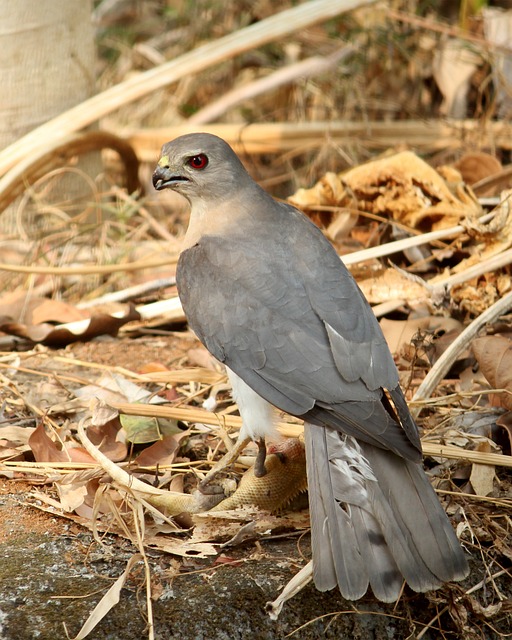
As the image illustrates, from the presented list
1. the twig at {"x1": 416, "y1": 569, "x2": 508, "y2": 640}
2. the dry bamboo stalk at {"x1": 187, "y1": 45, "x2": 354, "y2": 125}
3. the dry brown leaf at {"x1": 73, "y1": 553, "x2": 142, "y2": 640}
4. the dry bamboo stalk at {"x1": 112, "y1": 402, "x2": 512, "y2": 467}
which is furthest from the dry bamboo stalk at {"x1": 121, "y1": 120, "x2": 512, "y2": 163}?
the dry brown leaf at {"x1": 73, "y1": 553, "x2": 142, "y2": 640}

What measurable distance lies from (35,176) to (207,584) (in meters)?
3.30

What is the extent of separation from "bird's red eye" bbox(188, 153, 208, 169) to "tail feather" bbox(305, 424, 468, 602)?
133 cm

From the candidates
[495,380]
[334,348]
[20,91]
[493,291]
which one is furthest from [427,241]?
[20,91]

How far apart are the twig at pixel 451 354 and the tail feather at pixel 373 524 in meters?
0.75

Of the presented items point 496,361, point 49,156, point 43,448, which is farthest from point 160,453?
point 49,156

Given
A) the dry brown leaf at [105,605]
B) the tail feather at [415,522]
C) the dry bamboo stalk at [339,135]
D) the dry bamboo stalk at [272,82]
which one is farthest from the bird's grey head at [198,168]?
the dry bamboo stalk at [272,82]

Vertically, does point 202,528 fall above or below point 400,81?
below

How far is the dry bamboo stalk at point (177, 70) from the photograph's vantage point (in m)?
5.28

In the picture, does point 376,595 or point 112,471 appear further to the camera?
point 112,471

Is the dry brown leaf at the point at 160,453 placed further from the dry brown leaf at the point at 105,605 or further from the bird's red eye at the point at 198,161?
the bird's red eye at the point at 198,161

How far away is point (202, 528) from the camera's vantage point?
284cm

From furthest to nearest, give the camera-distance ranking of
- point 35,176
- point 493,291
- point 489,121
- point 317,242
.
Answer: point 489,121 → point 35,176 → point 493,291 → point 317,242

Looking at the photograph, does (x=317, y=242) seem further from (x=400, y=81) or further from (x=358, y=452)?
(x=400, y=81)

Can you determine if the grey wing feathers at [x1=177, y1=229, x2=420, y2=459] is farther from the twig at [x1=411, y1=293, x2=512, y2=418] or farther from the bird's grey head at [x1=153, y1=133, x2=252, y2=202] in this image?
the twig at [x1=411, y1=293, x2=512, y2=418]
